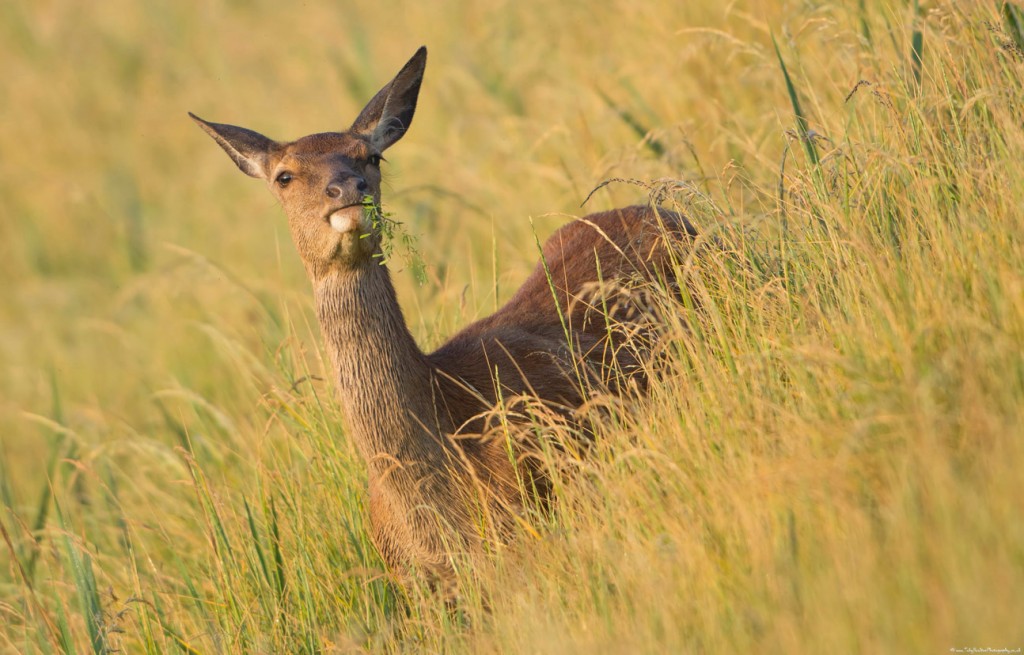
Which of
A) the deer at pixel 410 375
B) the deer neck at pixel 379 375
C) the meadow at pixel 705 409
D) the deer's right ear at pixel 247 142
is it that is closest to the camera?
the meadow at pixel 705 409

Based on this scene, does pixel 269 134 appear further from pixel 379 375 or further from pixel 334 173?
pixel 379 375

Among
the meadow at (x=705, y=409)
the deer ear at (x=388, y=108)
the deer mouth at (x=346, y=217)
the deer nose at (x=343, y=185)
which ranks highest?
the deer ear at (x=388, y=108)

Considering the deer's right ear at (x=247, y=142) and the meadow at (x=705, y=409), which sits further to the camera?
the deer's right ear at (x=247, y=142)

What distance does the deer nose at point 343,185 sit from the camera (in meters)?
4.37

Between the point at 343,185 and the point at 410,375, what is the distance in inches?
28.6

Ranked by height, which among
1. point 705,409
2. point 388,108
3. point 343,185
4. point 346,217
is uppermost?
point 388,108

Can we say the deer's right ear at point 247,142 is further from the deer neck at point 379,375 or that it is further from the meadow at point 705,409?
the deer neck at point 379,375

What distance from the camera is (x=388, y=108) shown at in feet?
16.6

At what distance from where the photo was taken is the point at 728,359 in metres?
3.66

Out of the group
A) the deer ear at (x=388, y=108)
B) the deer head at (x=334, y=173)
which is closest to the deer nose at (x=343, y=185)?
the deer head at (x=334, y=173)

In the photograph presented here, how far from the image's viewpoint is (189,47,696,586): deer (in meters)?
4.29

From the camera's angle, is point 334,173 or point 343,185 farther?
point 334,173

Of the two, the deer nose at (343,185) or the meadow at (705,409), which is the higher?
the deer nose at (343,185)

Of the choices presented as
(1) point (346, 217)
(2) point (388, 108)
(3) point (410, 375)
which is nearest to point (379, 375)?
(3) point (410, 375)
